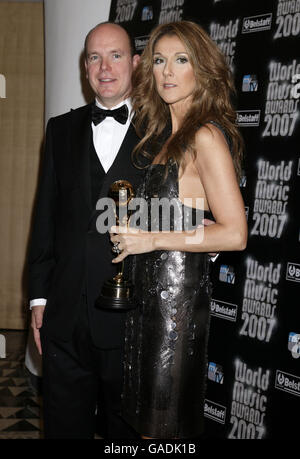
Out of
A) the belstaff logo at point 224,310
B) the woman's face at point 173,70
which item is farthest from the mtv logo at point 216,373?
the woman's face at point 173,70

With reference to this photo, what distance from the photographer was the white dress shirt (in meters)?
2.46

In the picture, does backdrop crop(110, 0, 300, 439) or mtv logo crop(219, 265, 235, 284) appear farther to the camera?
mtv logo crop(219, 265, 235, 284)

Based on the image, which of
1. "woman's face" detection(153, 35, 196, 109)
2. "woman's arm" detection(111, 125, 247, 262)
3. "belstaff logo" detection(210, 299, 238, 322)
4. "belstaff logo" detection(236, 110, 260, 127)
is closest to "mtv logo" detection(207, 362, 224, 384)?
"belstaff logo" detection(210, 299, 238, 322)

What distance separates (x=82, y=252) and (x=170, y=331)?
0.60 m

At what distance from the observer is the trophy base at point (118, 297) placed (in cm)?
197

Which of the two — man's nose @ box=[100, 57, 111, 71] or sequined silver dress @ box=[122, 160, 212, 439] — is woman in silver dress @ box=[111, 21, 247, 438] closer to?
sequined silver dress @ box=[122, 160, 212, 439]

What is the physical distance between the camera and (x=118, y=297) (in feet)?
6.50

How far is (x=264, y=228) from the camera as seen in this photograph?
9.74 feet

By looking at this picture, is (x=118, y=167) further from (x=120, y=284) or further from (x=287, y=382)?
(x=287, y=382)

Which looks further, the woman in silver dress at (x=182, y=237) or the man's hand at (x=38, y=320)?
the man's hand at (x=38, y=320)

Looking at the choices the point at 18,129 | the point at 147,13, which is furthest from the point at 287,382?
the point at 18,129

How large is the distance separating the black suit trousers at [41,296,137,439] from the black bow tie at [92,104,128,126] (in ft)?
2.60

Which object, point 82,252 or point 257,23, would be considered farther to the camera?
point 257,23

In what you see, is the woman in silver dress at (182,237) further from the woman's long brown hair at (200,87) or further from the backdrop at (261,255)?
the backdrop at (261,255)
